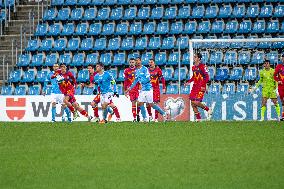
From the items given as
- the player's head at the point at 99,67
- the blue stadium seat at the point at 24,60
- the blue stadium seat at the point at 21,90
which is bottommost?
the blue stadium seat at the point at 21,90

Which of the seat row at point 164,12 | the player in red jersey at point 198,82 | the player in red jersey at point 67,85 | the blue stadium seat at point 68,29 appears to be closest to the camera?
the player in red jersey at point 198,82

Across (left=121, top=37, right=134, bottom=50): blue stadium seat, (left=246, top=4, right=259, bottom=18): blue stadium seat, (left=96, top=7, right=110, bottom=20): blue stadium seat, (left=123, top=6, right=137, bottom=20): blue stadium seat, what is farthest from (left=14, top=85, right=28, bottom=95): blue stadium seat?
(left=246, top=4, right=259, bottom=18): blue stadium seat

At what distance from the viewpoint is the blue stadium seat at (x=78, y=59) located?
3394cm

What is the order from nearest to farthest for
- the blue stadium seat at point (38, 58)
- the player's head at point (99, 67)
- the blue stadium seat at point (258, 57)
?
the player's head at point (99, 67), the blue stadium seat at point (258, 57), the blue stadium seat at point (38, 58)

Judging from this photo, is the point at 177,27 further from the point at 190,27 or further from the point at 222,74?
the point at 222,74

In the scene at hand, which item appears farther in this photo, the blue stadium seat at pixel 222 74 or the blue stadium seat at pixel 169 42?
the blue stadium seat at pixel 169 42

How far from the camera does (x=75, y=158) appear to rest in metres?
12.9

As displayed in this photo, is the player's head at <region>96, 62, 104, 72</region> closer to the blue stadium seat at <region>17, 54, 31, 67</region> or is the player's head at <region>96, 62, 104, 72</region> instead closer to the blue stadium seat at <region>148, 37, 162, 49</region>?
the blue stadium seat at <region>148, 37, 162, 49</region>

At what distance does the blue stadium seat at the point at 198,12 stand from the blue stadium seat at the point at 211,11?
0.16 meters

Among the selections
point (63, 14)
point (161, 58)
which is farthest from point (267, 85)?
point (63, 14)

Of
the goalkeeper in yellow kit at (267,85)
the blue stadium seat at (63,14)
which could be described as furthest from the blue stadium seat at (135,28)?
the goalkeeper in yellow kit at (267,85)

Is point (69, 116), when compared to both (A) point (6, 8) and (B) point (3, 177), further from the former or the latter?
(B) point (3, 177)

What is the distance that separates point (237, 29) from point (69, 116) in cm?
794

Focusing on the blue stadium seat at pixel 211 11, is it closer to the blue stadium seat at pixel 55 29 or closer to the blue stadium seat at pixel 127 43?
the blue stadium seat at pixel 127 43
